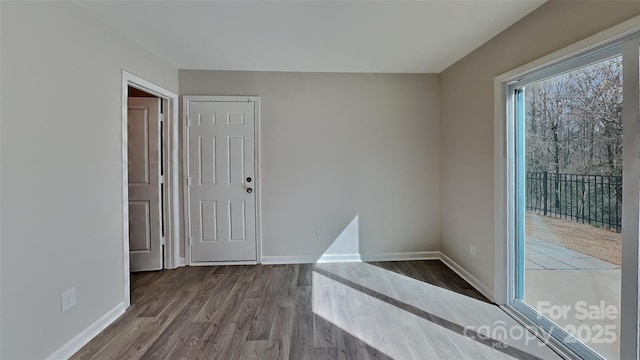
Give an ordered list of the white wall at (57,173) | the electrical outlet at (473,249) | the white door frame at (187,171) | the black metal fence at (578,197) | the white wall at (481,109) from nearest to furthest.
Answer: the white wall at (57,173), the black metal fence at (578,197), the white wall at (481,109), the electrical outlet at (473,249), the white door frame at (187,171)

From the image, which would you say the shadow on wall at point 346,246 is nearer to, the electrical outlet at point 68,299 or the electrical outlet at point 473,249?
the electrical outlet at point 473,249

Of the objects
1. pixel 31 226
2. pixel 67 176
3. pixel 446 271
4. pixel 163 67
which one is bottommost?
pixel 446 271

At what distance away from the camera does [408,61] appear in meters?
3.33

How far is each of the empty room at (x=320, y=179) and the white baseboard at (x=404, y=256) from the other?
0.02 meters

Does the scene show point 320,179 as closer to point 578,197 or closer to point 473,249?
point 473,249

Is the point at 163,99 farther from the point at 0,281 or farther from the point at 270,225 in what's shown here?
the point at 0,281

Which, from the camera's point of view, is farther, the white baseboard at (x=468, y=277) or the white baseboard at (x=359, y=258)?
the white baseboard at (x=359, y=258)

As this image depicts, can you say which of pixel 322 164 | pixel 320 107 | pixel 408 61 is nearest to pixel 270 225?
pixel 322 164

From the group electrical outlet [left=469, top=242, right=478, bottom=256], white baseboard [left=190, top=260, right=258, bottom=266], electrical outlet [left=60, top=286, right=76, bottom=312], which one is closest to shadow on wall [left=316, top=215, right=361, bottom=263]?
white baseboard [left=190, top=260, right=258, bottom=266]

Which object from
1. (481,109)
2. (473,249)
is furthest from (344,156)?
(473,249)

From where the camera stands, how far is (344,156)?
3.78 meters

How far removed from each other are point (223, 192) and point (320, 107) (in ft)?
5.33

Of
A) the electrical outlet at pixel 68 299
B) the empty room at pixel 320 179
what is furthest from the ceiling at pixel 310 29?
the electrical outlet at pixel 68 299

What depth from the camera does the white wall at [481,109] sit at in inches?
72.8
